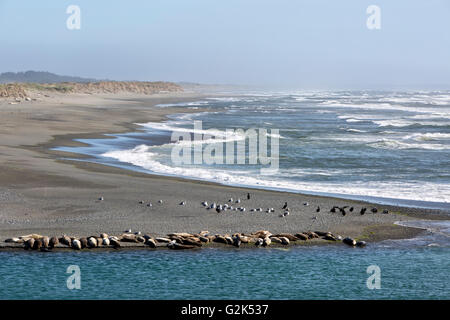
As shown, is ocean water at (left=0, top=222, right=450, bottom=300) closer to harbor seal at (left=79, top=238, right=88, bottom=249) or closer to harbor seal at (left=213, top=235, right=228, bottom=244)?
harbor seal at (left=79, top=238, right=88, bottom=249)

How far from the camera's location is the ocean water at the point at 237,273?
537 inches

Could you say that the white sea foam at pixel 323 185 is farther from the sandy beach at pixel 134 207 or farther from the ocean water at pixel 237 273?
the ocean water at pixel 237 273

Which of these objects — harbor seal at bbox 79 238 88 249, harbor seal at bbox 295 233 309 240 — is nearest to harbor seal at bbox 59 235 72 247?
harbor seal at bbox 79 238 88 249

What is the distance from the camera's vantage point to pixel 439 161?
3300 cm

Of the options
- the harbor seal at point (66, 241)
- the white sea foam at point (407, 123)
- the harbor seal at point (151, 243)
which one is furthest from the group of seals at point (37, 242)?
the white sea foam at point (407, 123)

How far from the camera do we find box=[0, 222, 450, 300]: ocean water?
13.6 meters

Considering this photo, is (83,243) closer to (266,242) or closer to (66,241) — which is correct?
(66,241)

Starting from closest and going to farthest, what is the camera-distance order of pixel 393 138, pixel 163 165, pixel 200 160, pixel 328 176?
1. pixel 328 176
2. pixel 163 165
3. pixel 200 160
4. pixel 393 138

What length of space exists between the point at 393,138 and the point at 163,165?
21640 mm

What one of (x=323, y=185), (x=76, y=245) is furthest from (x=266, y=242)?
(x=323, y=185)

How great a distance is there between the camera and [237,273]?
48.9ft
